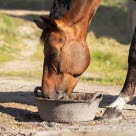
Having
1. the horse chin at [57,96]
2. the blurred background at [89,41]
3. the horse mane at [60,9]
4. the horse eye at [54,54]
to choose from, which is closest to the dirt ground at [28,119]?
the horse chin at [57,96]

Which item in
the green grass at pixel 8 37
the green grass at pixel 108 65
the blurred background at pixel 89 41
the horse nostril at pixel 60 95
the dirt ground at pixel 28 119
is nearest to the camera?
the dirt ground at pixel 28 119

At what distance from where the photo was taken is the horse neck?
5.04 m

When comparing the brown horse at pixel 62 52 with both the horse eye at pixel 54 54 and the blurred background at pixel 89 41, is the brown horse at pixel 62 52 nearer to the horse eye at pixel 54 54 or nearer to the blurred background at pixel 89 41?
the horse eye at pixel 54 54

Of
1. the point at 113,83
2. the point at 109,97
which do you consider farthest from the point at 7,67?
the point at 109,97

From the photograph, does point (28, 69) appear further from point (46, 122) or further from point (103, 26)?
point (103, 26)

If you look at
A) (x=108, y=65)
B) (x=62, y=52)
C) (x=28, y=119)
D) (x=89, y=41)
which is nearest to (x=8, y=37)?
(x=89, y=41)

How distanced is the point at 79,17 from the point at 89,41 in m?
9.73

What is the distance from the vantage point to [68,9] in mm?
5062

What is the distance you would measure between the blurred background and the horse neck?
12.0 ft

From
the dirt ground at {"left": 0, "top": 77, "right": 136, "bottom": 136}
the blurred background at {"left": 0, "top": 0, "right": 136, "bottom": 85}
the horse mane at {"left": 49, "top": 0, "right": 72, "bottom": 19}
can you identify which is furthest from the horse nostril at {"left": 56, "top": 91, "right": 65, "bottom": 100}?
the blurred background at {"left": 0, "top": 0, "right": 136, "bottom": 85}

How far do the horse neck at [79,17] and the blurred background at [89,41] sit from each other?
366cm

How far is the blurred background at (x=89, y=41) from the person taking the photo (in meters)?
10.1

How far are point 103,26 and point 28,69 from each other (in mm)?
7303

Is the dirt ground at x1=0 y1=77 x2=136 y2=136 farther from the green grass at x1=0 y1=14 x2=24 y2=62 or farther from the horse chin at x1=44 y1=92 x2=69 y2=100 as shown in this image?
the green grass at x1=0 y1=14 x2=24 y2=62
